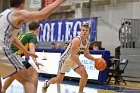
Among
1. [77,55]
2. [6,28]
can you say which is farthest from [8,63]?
[77,55]

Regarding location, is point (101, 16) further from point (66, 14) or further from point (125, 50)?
point (125, 50)

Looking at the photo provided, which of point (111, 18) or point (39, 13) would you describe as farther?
point (111, 18)

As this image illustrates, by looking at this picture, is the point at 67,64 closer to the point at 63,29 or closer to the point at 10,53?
the point at 10,53

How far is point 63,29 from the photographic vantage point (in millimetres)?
22391

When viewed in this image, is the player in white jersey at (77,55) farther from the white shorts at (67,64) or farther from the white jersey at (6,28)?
the white jersey at (6,28)

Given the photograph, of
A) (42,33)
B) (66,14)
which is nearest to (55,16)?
(66,14)

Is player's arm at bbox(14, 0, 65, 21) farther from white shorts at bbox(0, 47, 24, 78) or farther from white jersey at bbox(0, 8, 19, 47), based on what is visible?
white shorts at bbox(0, 47, 24, 78)

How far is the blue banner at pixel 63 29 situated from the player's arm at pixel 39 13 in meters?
15.8

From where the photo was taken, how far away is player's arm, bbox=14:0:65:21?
4328mm

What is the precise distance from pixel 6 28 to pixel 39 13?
0.64 meters

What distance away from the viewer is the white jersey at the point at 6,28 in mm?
4727

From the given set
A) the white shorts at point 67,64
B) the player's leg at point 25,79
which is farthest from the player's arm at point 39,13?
the white shorts at point 67,64

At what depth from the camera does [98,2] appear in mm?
23312

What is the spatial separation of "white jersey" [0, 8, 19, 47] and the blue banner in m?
15.6
